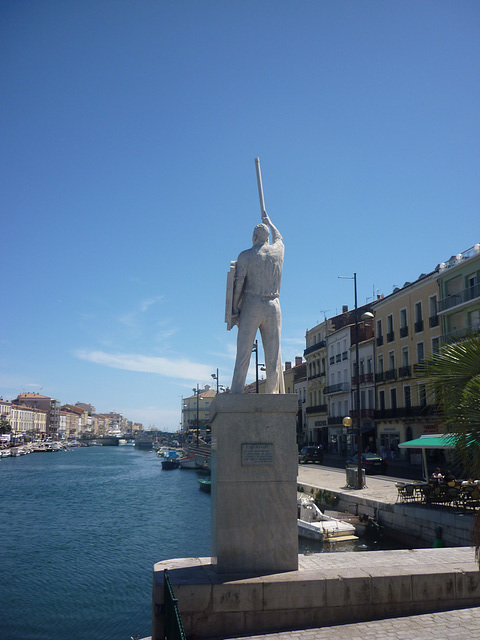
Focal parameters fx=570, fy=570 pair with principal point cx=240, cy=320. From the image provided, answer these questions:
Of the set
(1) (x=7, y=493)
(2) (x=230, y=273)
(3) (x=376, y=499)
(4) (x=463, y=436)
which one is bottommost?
(1) (x=7, y=493)

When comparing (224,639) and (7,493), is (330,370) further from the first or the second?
(224,639)

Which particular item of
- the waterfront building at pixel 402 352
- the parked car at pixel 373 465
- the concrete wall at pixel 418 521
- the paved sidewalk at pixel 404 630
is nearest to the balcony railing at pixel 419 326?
the waterfront building at pixel 402 352

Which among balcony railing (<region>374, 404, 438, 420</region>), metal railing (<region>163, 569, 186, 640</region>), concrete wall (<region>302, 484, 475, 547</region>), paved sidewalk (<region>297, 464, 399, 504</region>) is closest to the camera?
metal railing (<region>163, 569, 186, 640</region>)

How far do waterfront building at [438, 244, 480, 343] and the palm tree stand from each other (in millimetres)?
28982

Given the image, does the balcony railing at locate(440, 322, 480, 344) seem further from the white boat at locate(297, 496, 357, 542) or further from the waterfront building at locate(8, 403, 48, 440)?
the waterfront building at locate(8, 403, 48, 440)

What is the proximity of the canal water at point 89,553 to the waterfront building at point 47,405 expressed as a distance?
14182 cm

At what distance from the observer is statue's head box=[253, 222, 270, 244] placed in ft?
28.7

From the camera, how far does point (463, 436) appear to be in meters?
5.07

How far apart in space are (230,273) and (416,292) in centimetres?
3422

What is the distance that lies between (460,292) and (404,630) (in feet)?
103

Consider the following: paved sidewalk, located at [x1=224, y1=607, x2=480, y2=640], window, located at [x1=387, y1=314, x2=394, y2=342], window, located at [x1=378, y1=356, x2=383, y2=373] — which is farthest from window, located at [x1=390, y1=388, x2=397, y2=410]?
paved sidewalk, located at [x1=224, y1=607, x2=480, y2=640]

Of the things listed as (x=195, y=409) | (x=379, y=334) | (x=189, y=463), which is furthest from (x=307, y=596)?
(x=195, y=409)

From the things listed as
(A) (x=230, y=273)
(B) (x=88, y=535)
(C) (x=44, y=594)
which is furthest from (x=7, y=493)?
(A) (x=230, y=273)

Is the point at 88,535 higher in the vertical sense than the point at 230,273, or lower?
lower
